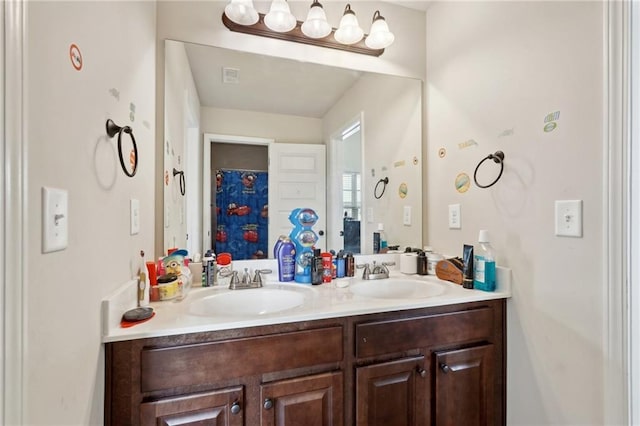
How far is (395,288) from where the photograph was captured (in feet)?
4.97

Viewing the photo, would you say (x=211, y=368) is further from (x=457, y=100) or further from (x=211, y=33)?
(x=457, y=100)

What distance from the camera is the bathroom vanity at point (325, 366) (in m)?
0.87

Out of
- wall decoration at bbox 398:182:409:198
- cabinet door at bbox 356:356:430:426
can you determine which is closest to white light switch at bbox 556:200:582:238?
cabinet door at bbox 356:356:430:426

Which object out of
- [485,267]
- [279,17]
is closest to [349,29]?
[279,17]

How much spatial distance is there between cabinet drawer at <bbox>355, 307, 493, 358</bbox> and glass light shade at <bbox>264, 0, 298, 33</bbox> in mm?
1377

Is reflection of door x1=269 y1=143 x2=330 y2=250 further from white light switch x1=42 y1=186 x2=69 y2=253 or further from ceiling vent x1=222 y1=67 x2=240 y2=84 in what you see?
white light switch x1=42 y1=186 x2=69 y2=253

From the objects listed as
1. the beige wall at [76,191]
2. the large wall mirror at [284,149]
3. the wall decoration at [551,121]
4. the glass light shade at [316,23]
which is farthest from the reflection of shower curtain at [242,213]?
the wall decoration at [551,121]

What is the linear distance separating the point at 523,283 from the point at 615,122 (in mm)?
642

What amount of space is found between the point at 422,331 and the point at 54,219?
116 centimetres

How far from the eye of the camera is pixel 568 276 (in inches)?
41.1

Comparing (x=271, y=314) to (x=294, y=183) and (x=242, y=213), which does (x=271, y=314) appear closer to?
(x=242, y=213)

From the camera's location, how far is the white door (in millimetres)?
1583

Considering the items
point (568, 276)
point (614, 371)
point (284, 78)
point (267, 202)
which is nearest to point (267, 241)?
point (267, 202)

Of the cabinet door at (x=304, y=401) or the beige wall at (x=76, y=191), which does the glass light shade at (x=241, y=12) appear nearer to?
the beige wall at (x=76, y=191)
